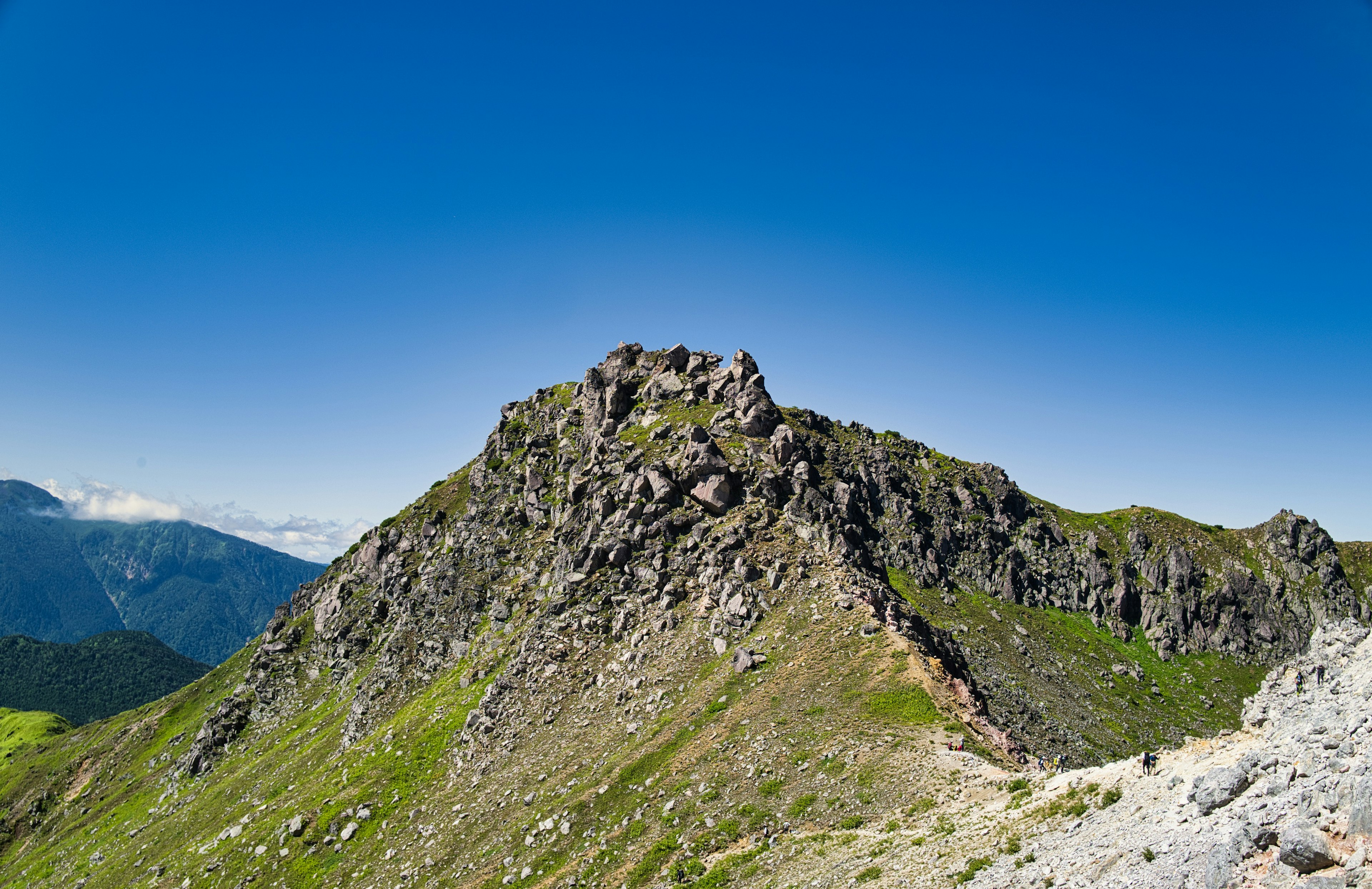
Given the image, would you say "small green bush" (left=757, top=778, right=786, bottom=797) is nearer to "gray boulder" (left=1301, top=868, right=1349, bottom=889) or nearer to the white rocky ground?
the white rocky ground

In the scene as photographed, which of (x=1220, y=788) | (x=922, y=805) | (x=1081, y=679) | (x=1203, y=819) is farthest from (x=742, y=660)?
(x=1081, y=679)

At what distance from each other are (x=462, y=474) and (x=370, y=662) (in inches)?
1884

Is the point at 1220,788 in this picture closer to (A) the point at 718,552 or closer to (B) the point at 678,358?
(A) the point at 718,552

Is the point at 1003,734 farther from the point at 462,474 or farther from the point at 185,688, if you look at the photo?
the point at 185,688

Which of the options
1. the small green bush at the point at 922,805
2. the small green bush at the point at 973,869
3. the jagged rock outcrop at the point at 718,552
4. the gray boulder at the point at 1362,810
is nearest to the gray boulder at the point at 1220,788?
the gray boulder at the point at 1362,810

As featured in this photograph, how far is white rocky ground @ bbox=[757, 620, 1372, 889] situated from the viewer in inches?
731

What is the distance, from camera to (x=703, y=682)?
205ft

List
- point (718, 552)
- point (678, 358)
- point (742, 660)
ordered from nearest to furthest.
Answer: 1. point (742, 660)
2. point (718, 552)
3. point (678, 358)

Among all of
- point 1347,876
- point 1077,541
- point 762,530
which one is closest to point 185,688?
point 762,530

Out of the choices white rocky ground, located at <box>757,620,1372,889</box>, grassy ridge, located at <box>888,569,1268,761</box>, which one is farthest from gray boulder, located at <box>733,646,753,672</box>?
grassy ridge, located at <box>888,569,1268,761</box>

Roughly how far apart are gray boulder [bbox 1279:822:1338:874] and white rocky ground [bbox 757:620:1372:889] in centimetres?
3

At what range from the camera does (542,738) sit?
2591 inches

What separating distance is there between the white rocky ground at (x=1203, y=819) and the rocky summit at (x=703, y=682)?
203 millimetres

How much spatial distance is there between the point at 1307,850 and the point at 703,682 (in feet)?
159
